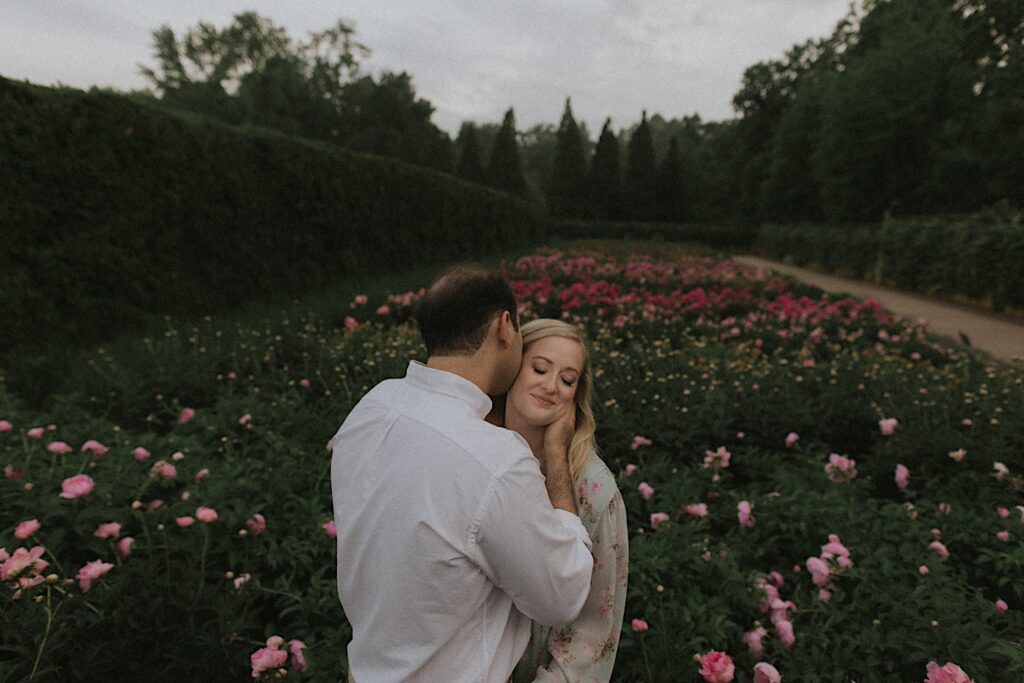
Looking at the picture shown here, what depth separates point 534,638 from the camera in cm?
133

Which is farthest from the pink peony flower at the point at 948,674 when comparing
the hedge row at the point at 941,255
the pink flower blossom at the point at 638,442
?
the hedge row at the point at 941,255

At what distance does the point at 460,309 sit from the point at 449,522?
0.41 meters

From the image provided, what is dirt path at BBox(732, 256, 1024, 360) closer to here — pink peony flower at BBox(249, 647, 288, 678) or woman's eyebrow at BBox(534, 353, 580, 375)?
woman's eyebrow at BBox(534, 353, 580, 375)

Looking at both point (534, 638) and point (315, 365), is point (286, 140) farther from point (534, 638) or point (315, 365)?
point (534, 638)

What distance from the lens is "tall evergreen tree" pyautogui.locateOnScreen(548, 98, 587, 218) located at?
5531 centimetres

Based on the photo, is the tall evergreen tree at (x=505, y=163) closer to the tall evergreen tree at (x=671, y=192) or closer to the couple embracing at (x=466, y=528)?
the tall evergreen tree at (x=671, y=192)

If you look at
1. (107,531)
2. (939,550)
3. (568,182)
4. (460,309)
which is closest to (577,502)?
(460,309)

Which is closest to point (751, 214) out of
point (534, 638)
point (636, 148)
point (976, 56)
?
point (636, 148)

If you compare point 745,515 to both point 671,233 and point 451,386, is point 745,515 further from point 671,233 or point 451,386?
point 671,233

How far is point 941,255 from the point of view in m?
13.6

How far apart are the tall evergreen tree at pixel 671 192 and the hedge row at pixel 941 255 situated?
3245 cm

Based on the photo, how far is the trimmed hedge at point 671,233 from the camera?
4378 cm

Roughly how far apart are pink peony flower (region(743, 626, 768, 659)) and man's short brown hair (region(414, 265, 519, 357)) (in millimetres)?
1569

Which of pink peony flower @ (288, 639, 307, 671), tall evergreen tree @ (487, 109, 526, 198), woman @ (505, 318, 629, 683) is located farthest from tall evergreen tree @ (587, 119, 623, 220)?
woman @ (505, 318, 629, 683)
